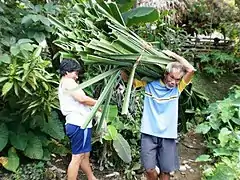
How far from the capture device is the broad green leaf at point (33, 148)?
3.95 m

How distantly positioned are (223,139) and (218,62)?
3.96 metres

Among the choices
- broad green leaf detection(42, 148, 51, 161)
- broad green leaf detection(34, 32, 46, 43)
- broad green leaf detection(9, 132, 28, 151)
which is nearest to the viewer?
broad green leaf detection(34, 32, 46, 43)

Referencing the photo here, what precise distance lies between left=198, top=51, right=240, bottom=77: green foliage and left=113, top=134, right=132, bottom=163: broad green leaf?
3.79m

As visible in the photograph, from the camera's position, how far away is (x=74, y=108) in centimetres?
346

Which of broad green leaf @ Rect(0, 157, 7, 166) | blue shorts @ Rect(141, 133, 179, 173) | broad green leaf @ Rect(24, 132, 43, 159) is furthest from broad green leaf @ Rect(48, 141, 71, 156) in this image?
blue shorts @ Rect(141, 133, 179, 173)

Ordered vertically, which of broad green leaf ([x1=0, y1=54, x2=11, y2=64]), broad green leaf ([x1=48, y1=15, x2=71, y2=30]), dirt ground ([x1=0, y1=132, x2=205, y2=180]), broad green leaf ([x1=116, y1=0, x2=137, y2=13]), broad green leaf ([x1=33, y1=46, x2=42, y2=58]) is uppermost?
broad green leaf ([x1=116, y1=0, x2=137, y2=13])

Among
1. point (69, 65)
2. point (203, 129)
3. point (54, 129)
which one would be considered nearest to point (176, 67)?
point (69, 65)

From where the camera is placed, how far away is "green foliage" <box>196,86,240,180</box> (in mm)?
3494

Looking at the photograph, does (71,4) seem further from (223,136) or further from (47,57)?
(223,136)

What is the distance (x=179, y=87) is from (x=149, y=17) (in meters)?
0.68

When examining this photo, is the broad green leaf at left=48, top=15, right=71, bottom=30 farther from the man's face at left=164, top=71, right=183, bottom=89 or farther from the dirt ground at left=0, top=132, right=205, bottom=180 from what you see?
the dirt ground at left=0, top=132, right=205, bottom=180

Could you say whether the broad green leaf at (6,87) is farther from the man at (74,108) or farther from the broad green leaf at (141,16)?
the broad green leaf at (141,16)

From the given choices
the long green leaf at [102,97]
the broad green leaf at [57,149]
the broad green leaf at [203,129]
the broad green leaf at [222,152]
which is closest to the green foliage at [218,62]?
the broad green leaf at [203,129]

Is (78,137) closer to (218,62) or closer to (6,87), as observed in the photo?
(6,87)
